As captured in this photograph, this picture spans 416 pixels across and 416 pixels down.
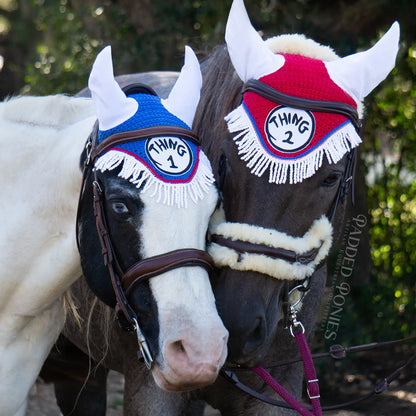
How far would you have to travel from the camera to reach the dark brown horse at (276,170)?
2.45 meters

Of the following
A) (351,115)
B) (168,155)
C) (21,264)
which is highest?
(351,115)

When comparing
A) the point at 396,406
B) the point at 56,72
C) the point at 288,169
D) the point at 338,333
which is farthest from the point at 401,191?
the point at 288,169

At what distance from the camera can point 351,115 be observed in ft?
8.54

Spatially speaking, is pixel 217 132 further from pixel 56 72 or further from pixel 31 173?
pixel 56 72

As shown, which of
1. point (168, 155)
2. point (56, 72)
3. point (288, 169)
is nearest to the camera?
point (168, 155)

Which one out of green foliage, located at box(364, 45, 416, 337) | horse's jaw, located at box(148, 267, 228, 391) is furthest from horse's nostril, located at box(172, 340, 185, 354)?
green foliage, located at box(364, 45, 416, 337)

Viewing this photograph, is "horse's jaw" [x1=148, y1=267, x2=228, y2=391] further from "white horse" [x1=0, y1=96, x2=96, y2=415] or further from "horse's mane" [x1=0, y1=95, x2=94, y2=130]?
"horse's mane" [x1=0, y1=95, x2=94, y2=130]

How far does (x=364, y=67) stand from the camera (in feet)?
8.63

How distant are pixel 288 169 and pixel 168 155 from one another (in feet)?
1.41

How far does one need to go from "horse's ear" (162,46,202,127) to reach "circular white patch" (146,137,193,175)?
7.2 inches

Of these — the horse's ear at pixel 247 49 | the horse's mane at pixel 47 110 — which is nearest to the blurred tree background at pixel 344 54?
the horse's mane at pixel 47 110

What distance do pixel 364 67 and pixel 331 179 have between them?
0.41 meters

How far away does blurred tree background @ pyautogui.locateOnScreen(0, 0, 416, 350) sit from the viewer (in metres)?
5.50

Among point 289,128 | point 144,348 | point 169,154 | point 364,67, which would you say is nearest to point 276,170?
point 289,128
